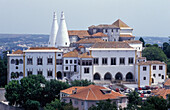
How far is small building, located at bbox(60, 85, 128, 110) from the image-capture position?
5191cm

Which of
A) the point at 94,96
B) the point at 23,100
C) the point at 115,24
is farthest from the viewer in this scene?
the point at 115,24

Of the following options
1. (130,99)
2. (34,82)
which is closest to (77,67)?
(34,82)

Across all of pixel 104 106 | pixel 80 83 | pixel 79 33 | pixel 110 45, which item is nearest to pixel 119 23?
pixel 79 33

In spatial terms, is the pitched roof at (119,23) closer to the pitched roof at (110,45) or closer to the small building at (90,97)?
the pitched roof at (110,45)

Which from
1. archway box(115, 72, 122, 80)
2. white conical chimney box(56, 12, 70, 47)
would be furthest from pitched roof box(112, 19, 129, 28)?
archway box(115, 72, 122, 80)

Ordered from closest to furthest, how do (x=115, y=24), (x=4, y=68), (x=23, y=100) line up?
1. (x=23, y=100)
2. (x=4, y=68)
3. (x=115, y=24)

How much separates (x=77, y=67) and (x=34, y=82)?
393 inches

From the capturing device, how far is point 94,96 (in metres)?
→ 52.8

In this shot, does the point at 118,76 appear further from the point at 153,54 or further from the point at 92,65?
the point at 153,54

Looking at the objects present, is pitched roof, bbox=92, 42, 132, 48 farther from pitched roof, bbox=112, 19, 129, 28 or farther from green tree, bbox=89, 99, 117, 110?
green tree, bbox=89, 99, 117, 110

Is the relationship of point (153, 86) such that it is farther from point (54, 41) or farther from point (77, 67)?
point (54, 41)

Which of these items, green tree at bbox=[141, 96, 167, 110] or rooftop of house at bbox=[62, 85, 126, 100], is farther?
rooftop of house at bbox=[62, 85, 126, 100]

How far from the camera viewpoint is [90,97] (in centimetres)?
5244

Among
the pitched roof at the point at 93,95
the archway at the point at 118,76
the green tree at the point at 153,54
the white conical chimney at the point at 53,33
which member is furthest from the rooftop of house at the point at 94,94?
the green tree at the point at 153,54
